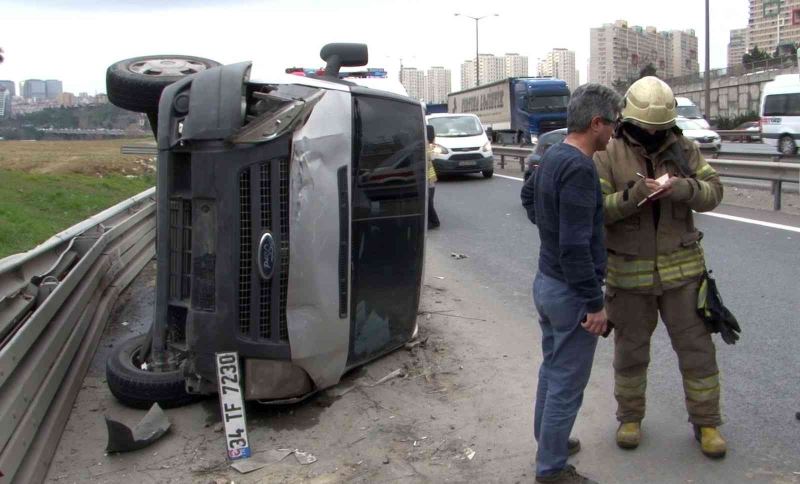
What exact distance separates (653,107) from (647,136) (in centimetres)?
16

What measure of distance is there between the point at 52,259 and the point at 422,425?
3594 millimetres

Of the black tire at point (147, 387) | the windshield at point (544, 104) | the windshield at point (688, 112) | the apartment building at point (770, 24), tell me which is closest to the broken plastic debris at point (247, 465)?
the black tire at point (147, 387)

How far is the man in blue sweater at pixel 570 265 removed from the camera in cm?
344

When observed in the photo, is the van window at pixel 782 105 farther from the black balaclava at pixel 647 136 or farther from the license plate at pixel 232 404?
the license plate at pixel 232 404

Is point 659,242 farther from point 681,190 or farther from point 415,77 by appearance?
point 415,77

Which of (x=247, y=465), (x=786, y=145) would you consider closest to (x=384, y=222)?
(x=247, y=465)

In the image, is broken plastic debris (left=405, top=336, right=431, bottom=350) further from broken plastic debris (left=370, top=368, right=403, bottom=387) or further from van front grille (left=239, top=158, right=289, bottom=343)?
van front grille (left=239, top=158, right=289, bottom=343)

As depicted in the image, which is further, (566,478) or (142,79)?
(142,79)

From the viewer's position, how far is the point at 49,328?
491cm

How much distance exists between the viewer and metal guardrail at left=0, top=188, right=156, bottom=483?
153 inches

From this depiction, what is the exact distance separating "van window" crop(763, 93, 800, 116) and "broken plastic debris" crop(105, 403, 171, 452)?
25.2 metres

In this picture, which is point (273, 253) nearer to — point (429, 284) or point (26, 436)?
point (26, 436)

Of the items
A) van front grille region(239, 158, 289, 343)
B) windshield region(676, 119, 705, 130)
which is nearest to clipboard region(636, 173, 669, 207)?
van front grille region(239, 158, 289, 343)

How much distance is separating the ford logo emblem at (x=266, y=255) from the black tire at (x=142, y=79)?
1.64 metres
